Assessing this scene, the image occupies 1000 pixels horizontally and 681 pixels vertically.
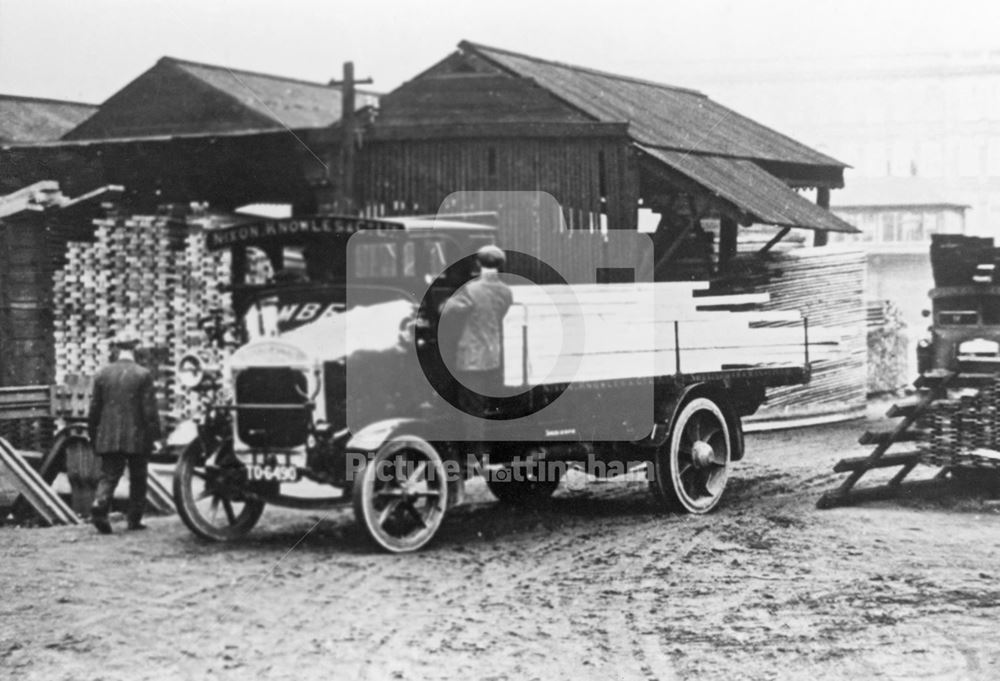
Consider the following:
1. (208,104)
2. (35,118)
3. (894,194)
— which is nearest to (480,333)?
(894,194)

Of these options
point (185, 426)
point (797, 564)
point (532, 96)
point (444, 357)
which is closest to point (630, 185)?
point (532, 96)

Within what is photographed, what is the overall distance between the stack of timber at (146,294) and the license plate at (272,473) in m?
2.70

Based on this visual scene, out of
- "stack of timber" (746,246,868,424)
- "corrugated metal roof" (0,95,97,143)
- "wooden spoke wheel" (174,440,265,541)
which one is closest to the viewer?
"wooden spoke wheel" (174,440,265,541)

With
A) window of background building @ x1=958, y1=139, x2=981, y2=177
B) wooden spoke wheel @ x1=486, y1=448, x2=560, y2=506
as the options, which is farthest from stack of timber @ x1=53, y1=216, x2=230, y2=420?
window of background building @ x1=958, y1=139, x2=981, y2=177

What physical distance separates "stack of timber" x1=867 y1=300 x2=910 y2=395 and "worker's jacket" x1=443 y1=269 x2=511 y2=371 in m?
2.86

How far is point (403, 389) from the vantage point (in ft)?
22.6

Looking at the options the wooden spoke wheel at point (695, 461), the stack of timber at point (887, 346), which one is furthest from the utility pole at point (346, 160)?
the stack of timber at point (887, 346)

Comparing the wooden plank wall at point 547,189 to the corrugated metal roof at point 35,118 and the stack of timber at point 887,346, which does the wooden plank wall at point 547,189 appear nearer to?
the stack of timber at point 887,346

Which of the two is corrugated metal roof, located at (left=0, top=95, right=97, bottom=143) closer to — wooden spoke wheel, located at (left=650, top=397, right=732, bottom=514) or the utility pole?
the utility pole

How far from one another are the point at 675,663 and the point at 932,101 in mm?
3959

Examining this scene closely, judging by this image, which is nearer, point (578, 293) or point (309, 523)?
point (578, 293)

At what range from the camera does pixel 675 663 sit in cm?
462

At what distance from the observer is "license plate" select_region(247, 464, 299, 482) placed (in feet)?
22.0

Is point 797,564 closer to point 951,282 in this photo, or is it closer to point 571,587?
point 571,587
